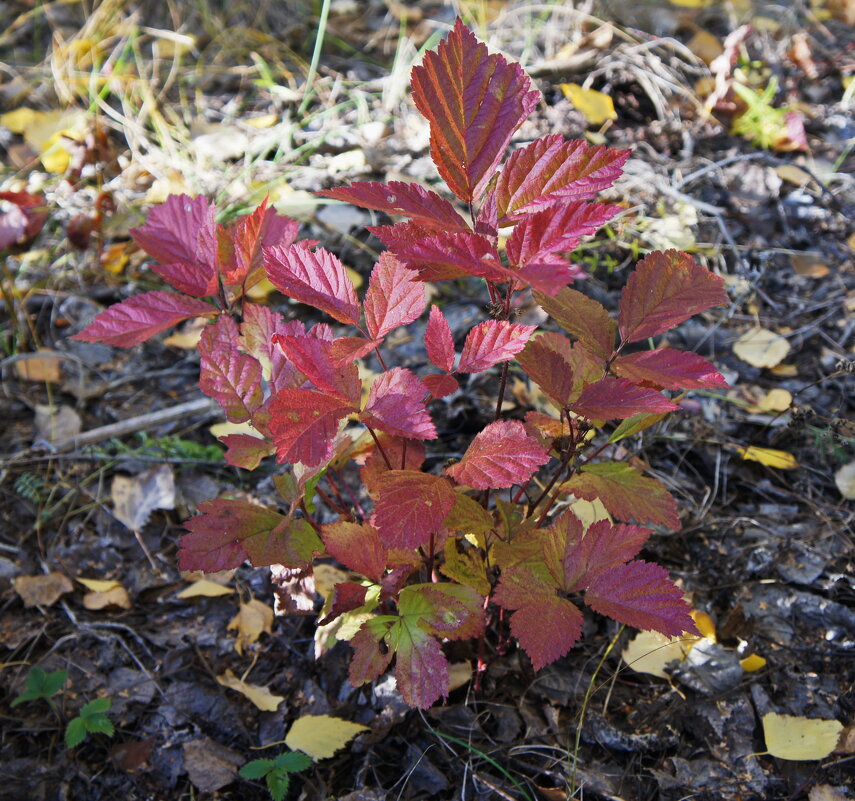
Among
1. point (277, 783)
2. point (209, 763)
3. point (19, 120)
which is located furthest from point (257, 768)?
point (19, 120)

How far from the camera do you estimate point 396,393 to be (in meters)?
0.88

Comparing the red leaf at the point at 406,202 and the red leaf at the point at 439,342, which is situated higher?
the red leaf at the point at 406,202

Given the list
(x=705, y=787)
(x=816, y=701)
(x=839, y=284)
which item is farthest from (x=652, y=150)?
(x=705, y=787)

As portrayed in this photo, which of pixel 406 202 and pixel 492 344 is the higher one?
pixel 406 202

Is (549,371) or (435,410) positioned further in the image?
(435,410)

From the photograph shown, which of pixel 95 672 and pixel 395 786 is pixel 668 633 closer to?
pixel 395 786

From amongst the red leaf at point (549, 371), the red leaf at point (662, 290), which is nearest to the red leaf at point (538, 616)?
the red leaf at point (549, 371)

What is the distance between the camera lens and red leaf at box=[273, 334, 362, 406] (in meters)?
0.88

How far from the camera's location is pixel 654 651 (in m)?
1.23

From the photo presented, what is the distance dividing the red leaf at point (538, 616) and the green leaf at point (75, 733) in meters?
0.79

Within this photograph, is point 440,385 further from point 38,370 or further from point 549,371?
point 38,370

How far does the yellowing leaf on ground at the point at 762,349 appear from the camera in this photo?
1.82 m

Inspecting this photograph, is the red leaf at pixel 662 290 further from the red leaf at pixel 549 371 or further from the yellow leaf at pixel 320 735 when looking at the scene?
the yellow leaf at pixel 320 735

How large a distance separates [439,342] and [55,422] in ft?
4.52
